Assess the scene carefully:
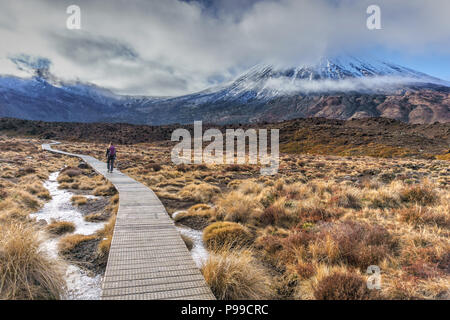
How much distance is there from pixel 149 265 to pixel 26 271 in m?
1.97

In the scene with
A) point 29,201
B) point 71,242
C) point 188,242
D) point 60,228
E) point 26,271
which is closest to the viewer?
point 26,271

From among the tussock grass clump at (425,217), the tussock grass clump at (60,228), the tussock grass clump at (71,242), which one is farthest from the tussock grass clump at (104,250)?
the tussock grass clump at (425,217)

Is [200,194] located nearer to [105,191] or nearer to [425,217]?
[105,191]

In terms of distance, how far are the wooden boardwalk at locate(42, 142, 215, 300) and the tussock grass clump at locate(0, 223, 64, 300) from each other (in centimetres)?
90

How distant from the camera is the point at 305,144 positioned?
7344 cm

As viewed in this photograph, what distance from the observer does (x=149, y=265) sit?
4695mm

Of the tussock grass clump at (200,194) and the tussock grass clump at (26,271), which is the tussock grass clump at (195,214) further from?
the tussock grass clump at (26,271)

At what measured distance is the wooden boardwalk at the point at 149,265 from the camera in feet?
12.8

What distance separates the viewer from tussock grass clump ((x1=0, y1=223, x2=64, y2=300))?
3.89 metres

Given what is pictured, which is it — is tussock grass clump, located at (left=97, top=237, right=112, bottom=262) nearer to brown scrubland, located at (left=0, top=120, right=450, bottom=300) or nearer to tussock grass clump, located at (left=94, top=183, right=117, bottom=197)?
brown scrubland, located at (left=0, top=120, right=450, bottom=300)

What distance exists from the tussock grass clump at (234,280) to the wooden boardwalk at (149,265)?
0.23 meters

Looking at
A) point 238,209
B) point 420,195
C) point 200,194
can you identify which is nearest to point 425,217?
point 420,195

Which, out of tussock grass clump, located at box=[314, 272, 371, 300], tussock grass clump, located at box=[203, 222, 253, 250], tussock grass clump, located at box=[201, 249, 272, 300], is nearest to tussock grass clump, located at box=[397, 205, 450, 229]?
tussock grass clump, located at box=[314, 272, 371, 300]
